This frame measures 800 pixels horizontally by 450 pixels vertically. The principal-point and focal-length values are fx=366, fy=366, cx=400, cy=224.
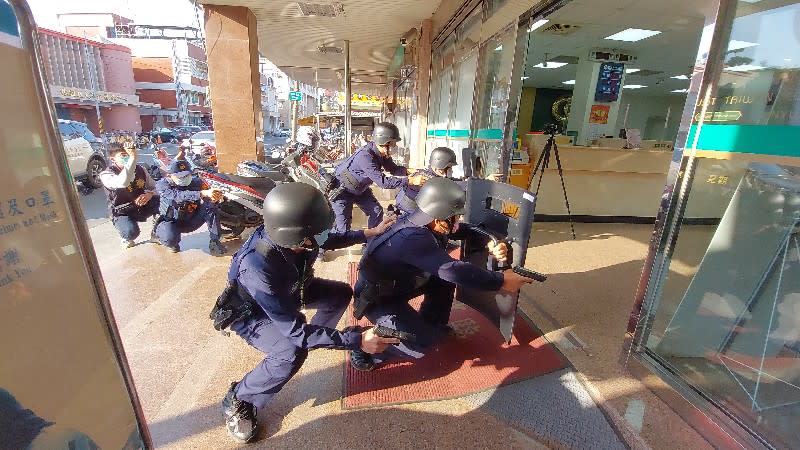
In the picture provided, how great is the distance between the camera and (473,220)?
303 centimetres

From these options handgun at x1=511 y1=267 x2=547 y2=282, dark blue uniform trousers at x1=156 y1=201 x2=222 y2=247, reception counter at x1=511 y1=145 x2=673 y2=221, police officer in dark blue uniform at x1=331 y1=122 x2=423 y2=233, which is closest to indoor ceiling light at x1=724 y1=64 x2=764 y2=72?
handgun at x1=511 y1=267 x2=547 y2=282

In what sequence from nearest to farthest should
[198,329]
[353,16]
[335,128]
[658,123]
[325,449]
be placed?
[325,449] → [198,329] → [353,16] → [658,123] → [335,128]

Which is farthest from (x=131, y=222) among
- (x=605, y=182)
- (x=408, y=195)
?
(x=605, y=182)

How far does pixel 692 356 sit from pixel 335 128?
29.6 meters

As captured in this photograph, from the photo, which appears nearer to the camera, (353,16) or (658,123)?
(353,16)

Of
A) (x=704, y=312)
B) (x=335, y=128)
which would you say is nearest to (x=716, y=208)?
(x=704, y=312)

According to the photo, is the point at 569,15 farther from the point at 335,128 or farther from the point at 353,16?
the point at 335,128

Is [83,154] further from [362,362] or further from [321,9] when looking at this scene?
[362,362]

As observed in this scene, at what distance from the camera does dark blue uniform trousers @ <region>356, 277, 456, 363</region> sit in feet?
7.64

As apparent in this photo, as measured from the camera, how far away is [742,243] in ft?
7.07

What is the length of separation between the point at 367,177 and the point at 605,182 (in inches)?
163

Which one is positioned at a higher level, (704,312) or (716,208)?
(716,208)

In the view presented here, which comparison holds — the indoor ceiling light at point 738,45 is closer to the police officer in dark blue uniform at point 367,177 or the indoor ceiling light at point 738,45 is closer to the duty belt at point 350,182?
the police officer in dark blue uniform at point 367,177

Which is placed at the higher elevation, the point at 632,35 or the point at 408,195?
the point at 632,35
